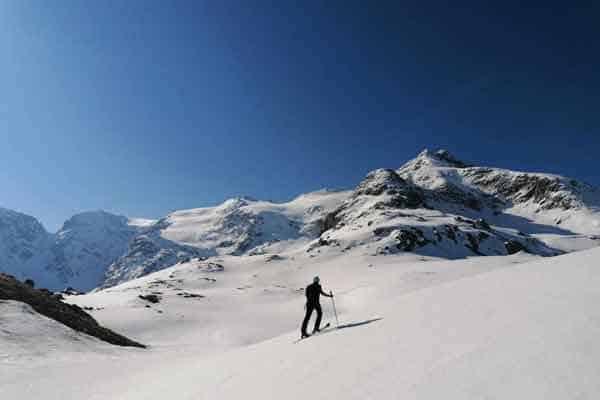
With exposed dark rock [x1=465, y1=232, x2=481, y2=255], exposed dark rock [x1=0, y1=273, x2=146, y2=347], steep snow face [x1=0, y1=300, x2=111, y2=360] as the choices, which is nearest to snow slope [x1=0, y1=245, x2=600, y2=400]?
steep snow face [x1=0, y1=300, x2=111, y2=360]

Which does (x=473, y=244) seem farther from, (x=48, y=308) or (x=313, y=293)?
(x=48, y=308)

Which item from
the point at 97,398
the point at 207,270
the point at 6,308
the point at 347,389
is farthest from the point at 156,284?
the point at 347,389

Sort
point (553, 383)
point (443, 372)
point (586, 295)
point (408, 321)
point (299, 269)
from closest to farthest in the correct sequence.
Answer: point (553, 383), point (443, 372), point (586, 295), point (408, 321), point (299, 269)

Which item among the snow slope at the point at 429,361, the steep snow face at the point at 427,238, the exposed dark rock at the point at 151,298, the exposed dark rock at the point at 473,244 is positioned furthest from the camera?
the exposed dark rock at the point at 473,244

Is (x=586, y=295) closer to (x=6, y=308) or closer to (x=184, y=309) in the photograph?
(x=6, y=308)

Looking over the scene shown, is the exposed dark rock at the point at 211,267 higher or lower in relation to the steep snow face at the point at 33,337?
higher

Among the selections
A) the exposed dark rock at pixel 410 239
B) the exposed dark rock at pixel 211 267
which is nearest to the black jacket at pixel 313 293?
the exposed dark rock at pixel 410 239

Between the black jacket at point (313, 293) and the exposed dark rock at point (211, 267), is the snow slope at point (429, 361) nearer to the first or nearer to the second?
the black jacket at point (313, 293)

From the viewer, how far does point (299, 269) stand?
96.8 m

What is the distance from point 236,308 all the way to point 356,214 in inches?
4500

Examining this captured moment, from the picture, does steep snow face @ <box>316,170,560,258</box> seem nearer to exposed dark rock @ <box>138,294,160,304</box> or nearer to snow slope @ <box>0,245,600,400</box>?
exposed dark rock @ <box>138,294,160,304</box>

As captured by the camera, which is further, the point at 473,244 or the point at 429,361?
the point at 473,244

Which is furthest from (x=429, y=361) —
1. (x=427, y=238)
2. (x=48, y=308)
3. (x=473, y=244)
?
(x=473, y=244)

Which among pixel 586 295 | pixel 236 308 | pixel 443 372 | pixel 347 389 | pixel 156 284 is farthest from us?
pixel 156 284
